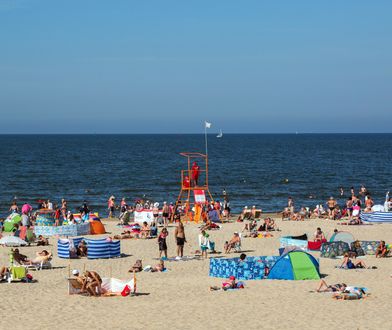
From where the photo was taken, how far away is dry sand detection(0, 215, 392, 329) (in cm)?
1553

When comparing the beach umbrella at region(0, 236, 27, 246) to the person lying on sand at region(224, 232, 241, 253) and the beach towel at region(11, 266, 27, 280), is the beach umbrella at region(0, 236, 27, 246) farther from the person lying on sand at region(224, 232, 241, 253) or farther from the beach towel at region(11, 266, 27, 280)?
the person lying on sand at region(224, 232, 241, 253)

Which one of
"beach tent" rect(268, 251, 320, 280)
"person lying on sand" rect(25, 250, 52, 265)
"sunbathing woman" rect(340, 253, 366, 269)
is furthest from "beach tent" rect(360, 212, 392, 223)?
"person lying on sand" rect(25, 250, 52, 265)

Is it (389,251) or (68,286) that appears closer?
(68,286)

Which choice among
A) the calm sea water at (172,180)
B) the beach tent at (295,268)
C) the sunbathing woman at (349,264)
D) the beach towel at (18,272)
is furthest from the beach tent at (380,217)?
the beach towel at (18,272)

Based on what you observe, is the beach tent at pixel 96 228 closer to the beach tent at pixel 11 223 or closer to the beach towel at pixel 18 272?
the beach tent at pixel 11 223

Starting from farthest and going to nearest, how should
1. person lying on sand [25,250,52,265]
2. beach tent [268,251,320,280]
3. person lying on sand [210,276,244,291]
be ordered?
person lying on sand [25,250,52,265] < beach tent [268,251,320,280] < person lying on sand [210,276,244,291]

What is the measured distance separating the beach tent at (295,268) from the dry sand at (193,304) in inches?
15.8

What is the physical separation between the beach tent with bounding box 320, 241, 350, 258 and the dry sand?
2.75 feet

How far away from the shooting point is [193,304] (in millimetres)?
17344

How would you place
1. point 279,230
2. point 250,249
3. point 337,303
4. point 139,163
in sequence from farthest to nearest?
point 139,163 < point 279,230 < point 250,249 < point 337,303

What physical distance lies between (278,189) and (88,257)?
34517mm

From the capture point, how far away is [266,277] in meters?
20.5

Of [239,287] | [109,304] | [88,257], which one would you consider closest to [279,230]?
[88,257]

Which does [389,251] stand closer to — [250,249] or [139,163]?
[250,249]
